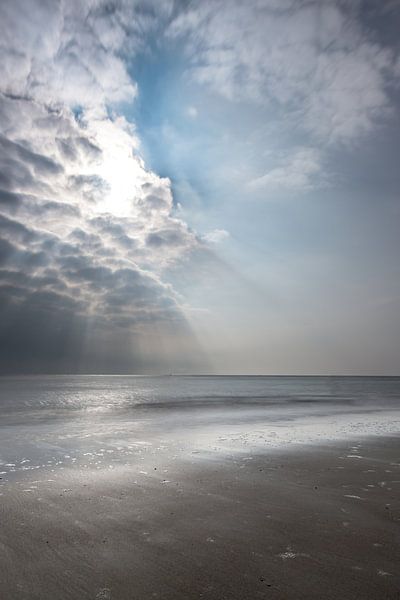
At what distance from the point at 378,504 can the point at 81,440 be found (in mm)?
14826

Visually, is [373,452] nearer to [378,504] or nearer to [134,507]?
[378,504]

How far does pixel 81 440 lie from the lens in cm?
1930

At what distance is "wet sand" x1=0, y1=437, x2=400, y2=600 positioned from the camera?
16.9 feet

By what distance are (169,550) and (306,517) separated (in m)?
3.05

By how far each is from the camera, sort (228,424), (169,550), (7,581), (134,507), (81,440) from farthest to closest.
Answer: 1. (228,424)
2. (81,440)
3. (134,507)
4. (169,550)
5. (7,581)

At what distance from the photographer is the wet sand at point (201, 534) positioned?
5.14 m

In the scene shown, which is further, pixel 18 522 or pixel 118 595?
pixel 18 522

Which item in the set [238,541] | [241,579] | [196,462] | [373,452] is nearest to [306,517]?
[238,541]

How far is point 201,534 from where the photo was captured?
6.86m

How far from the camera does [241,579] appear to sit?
17.4ft

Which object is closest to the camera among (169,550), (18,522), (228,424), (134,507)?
(169,550)

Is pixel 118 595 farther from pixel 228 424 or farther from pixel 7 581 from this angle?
pixel 228 424

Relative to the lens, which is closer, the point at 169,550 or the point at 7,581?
the point at 7,581

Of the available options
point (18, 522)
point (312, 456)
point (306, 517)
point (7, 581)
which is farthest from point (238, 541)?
point (312, 456)
